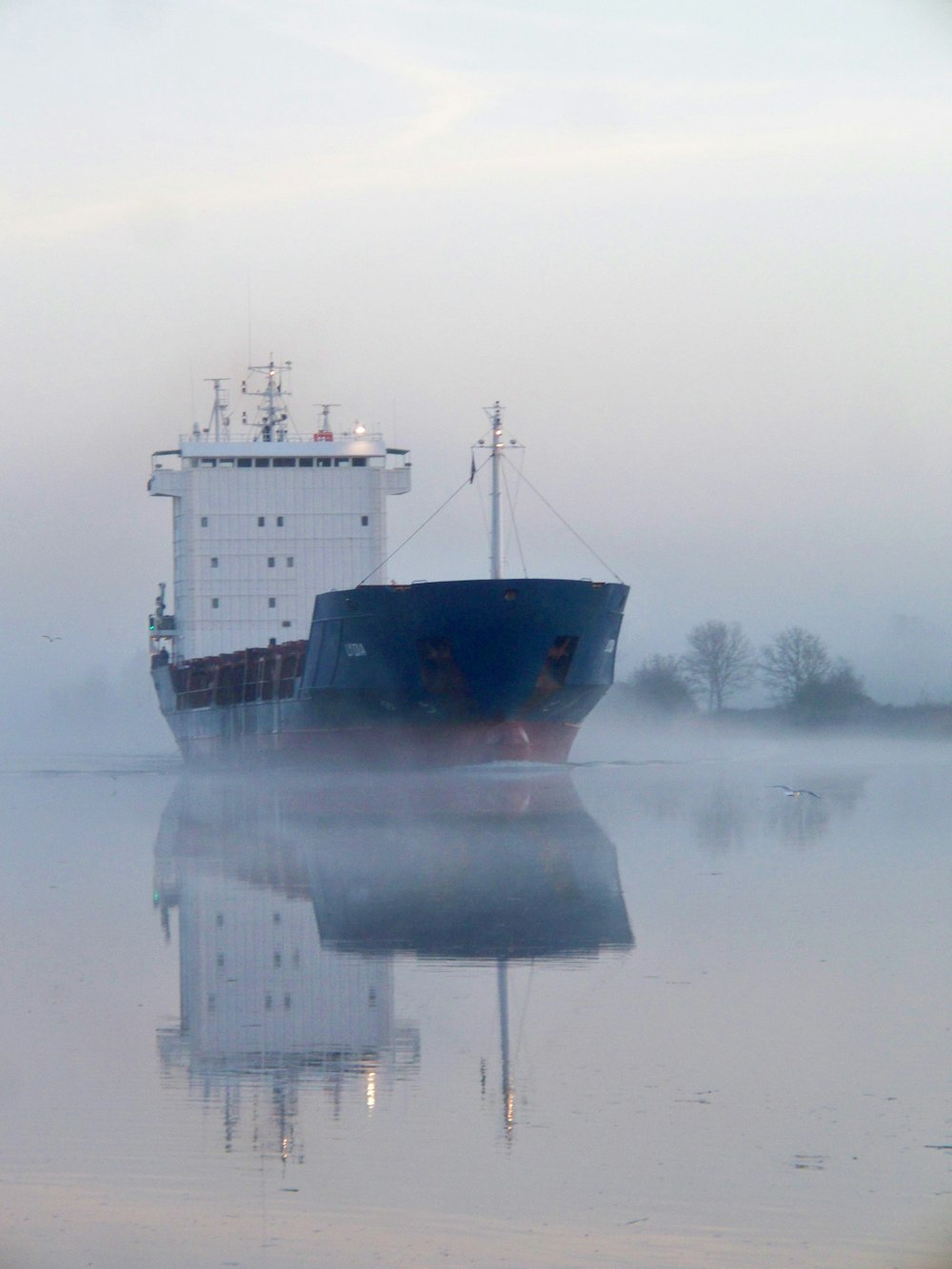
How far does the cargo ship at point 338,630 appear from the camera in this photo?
27.3 metres

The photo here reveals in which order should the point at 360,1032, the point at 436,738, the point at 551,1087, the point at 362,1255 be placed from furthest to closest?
the point at 436,738 < the point at 360,1032 < the point at 551,1087 < the point at 362,1255

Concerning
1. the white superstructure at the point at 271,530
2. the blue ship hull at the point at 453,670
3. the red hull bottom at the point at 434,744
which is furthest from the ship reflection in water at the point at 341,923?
the white superstructure at the point at 271,530

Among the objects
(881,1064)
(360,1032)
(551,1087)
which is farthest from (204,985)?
(881,1064)

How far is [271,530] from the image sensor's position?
39438 millimetres

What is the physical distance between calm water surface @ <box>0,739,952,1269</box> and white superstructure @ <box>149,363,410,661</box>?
25.3 m

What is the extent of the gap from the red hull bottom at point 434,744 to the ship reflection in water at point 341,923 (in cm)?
710

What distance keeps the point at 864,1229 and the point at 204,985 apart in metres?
4.41

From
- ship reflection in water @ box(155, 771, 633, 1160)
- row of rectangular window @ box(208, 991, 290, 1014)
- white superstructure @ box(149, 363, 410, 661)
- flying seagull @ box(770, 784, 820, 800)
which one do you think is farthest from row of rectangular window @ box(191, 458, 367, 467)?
row of rectangular window @ box(208, 991, 290, 1014)

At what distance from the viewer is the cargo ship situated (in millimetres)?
27328

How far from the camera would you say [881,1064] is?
634 cm

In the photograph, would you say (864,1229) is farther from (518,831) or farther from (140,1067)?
(518,831)

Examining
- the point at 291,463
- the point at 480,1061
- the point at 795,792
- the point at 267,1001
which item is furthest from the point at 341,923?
the point at 291,463

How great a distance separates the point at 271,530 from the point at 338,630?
437 inches

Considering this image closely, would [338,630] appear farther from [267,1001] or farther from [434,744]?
[267,1001]
